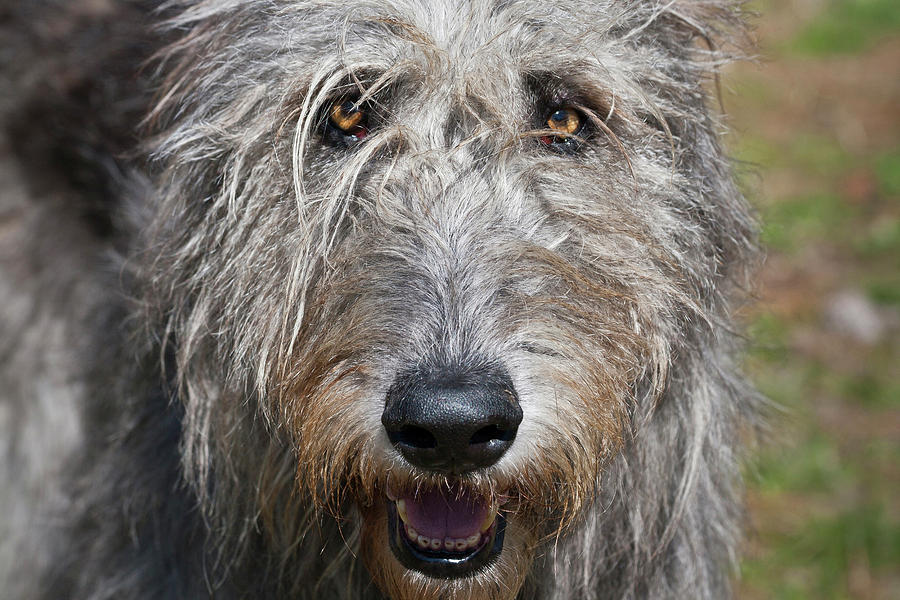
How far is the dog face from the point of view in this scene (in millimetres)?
2209

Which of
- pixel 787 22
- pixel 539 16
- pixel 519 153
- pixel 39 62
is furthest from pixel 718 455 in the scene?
pixel 787 22

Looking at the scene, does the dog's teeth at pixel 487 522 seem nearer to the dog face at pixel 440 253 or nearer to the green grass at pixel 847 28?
the dog face at pixel 440 253

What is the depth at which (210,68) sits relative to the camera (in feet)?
9.09

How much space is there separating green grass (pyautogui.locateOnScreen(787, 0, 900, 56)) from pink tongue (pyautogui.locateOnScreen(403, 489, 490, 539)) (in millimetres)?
6313

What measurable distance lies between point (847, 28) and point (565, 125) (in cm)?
620

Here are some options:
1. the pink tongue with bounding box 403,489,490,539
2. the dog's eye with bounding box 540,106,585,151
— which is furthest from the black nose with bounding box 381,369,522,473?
the dog's eye with bounding box 540,106,585,151

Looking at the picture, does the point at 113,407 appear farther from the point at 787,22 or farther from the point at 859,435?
the point at 787,22

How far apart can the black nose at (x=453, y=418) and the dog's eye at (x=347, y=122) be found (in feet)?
2.42

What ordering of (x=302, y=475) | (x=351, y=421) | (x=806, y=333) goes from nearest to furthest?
1. (x=351, y=421)
2. (x=302, y=475)
3. (x=806, y=333)

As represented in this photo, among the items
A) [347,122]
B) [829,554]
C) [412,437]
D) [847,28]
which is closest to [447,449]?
[412,437]

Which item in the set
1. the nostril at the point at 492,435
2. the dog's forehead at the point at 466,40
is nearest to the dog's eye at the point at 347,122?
the dog's forehead at the point at 466,40

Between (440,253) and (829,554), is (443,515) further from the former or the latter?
(829,554)

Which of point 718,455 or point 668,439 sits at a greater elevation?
point 668,439

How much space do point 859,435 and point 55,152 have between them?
3.48 m
